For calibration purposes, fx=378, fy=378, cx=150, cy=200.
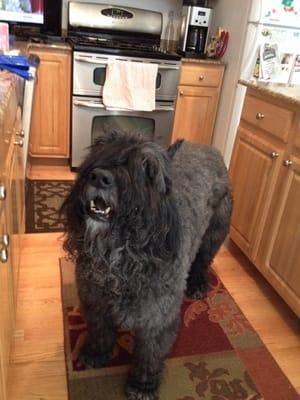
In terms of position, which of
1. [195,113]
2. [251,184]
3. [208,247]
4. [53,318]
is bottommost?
[53,318]

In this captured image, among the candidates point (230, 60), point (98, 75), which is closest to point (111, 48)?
point (98, 75)

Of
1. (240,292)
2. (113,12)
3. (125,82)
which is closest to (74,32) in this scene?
(113,12)

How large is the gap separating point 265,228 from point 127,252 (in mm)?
1214

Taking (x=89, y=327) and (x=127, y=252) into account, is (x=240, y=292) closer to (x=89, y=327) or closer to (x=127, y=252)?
(x=89, y=327)

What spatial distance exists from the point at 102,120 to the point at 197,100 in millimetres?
879

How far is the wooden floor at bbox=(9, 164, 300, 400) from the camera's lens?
1.51 meters

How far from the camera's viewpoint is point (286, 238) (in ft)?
6.13

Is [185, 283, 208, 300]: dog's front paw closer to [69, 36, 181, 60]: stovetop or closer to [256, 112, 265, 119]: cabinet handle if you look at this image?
[256, 112, 265, 119]: cabinet handle

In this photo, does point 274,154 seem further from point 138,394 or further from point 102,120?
point 102,120

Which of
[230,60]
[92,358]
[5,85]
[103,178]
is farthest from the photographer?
[230,60]

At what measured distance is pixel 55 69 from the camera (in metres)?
3.01

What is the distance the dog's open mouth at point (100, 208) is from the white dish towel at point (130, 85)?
224 cm

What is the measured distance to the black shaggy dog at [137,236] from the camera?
970 mm

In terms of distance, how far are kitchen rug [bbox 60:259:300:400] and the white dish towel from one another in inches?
67.3
